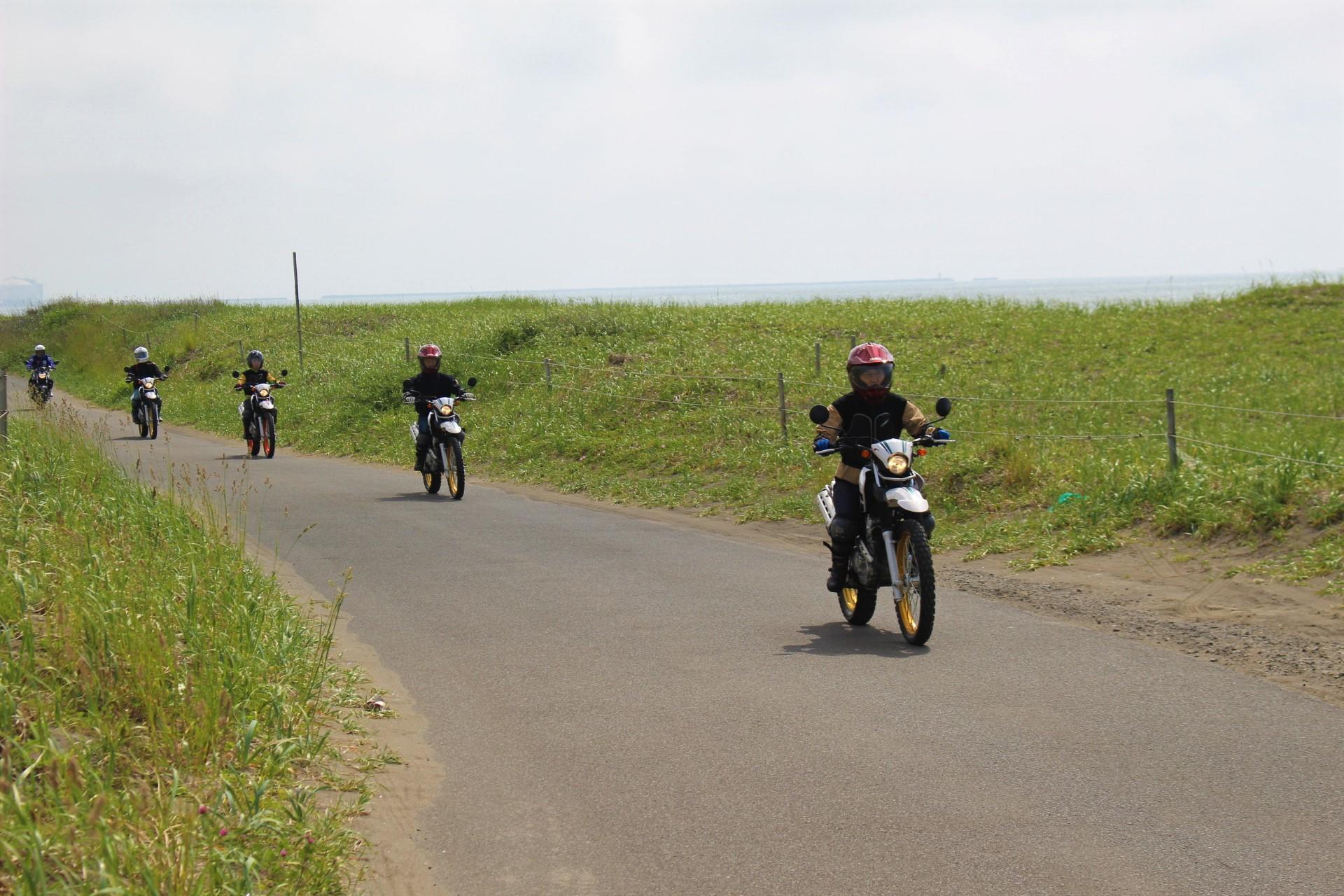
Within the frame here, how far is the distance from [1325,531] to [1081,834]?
6679 mm

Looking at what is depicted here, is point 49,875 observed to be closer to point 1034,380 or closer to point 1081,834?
point 1081,834

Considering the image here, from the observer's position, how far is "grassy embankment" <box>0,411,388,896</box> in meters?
4.19

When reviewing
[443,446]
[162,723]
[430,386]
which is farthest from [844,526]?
[430,386]

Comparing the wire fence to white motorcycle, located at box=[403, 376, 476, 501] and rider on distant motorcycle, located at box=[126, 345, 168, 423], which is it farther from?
rider on distant motorcycle, located at box=[126, 345, 168, 423]

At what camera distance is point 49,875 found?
3.99m

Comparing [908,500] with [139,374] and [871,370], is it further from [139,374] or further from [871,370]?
[139,374]

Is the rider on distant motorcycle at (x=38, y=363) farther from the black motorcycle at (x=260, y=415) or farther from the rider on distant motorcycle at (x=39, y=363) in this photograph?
the black motorcycle at (x=260, y=415)

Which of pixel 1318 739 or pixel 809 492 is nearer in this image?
pixel 1318 739

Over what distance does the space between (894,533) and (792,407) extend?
13316 millimetres

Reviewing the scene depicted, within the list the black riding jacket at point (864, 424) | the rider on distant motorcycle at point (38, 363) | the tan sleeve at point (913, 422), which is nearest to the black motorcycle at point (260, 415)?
the rider on distant motorcycle at point (38, 363)

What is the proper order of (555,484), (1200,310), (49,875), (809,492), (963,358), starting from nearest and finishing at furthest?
(49,875) < (809,492) < (555,484) < (963,358) < (1200,310)

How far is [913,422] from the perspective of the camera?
9258 millimetres

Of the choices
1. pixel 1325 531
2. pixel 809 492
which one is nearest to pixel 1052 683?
pixel 1325 531

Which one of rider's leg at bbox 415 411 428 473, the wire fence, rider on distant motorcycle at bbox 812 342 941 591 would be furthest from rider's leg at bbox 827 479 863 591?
rider's leg at bbox 415 411 428 473
